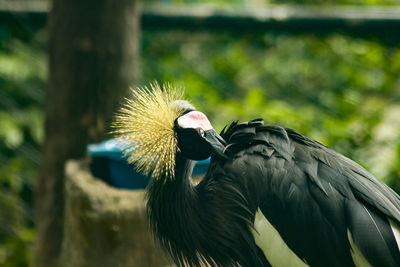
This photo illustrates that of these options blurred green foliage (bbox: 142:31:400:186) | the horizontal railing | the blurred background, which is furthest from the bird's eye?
the horizontal railing

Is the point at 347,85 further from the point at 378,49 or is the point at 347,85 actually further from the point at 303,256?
the point at 303,256

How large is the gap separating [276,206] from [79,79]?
1042mm

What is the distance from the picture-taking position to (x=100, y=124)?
1.87 meters

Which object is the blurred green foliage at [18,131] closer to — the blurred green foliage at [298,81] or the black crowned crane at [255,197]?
the blurred green foliage at [298,81]

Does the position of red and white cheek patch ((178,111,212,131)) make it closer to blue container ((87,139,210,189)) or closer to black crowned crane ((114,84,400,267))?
black crowned crane ((114,84,400,267))

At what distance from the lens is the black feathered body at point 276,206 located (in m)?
1.07

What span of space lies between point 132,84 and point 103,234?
61cm

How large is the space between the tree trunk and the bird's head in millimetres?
560

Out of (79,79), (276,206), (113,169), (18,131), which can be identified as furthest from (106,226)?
(18,131)

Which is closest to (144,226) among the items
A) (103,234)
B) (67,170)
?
(103,234)

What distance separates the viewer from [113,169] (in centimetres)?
167

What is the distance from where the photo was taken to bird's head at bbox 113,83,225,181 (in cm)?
118

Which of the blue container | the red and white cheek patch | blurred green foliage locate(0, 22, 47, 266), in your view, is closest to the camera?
the red and white cheek patch

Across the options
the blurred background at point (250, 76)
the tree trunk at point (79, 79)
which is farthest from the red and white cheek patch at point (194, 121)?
the blurred background at point (250, 76)
